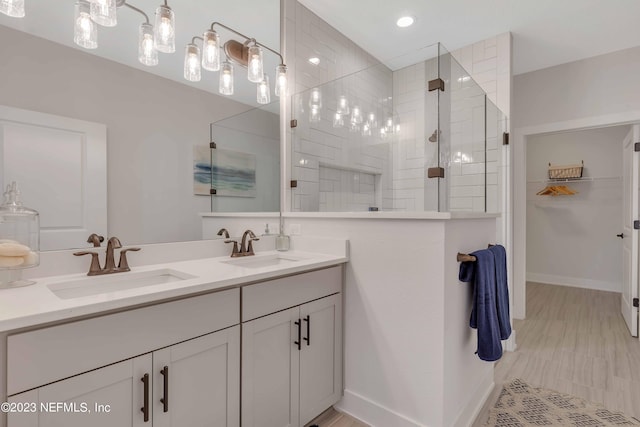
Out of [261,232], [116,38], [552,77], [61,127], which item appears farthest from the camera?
[552,77]

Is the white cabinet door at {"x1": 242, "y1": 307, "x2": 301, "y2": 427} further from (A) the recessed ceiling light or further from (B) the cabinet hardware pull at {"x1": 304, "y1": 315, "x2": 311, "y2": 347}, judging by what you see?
(A) the recessed ceiling light

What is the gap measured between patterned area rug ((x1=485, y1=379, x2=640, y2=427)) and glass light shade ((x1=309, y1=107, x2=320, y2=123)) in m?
2.32

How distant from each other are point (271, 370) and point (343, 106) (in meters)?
2.22

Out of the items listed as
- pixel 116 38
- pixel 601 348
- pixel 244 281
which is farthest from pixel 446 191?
pixel 601 348

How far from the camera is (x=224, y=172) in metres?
1.96

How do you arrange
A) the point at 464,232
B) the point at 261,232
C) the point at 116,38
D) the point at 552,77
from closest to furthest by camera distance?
the point at 116,38, the point at 464,232, the point at 261,232, the point at 552,77

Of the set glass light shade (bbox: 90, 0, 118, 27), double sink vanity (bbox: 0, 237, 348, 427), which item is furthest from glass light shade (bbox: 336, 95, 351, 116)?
glass light shade (bbox: 90, 0, 118, 27)

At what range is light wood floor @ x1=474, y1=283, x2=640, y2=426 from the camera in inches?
83.5

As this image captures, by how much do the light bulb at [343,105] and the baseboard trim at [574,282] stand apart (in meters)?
4.43

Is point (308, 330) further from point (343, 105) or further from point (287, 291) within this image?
point (343, 105)

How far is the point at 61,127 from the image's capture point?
132 cm

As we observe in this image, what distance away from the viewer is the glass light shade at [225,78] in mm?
1878

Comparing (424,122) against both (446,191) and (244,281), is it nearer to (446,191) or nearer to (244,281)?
(446,191)

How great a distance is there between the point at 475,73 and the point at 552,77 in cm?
120
